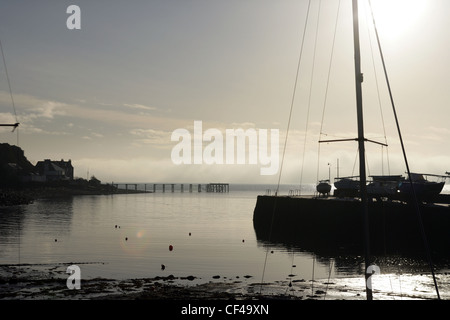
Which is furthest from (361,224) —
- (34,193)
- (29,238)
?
(34,193)

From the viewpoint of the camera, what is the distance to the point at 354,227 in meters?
54.3

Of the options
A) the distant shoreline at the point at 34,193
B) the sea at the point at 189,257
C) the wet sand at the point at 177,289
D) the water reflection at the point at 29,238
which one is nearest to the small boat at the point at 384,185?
the sea at the point at 189,257

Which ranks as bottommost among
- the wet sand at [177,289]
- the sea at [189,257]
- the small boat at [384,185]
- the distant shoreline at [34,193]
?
the sea at [189,257]

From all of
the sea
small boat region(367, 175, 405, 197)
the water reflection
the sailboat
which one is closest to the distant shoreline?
the water reflection

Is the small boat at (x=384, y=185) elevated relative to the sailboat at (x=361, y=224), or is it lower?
elevated

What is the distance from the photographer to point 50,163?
193 meters

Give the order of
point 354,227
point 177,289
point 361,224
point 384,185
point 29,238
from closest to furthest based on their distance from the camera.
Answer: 1. point 177,289
2. point 361,224
3. point 354,227
4. point 29,238
5. point 384,185

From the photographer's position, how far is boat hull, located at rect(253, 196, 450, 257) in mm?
46219

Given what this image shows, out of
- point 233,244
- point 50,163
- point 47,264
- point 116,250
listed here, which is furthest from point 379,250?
point 50,163

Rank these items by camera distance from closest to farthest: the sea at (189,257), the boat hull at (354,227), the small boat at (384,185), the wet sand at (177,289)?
the wet sand at (177,289) → the sea at (189,257) → the boat hull at (354,227) → the small boat at (384,185)

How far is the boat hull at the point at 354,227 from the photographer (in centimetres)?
4622

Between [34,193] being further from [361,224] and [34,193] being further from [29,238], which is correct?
[361,224]

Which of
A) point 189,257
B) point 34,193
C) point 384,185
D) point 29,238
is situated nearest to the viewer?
point 189,257

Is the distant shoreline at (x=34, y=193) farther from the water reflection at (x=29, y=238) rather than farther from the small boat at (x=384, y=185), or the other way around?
the small boat at (x=384, y=185)
